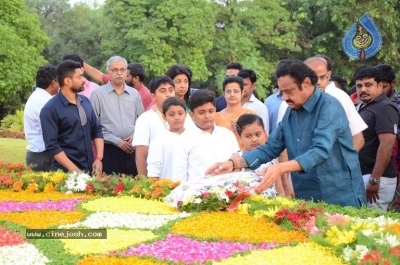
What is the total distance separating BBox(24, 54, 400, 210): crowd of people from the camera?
5148mm

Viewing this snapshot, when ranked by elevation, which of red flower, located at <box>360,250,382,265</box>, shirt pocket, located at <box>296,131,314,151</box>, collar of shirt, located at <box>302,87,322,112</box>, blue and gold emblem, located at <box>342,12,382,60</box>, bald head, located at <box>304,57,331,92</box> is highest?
blue and gold emblem, located at <box>342,12,382,60</box>

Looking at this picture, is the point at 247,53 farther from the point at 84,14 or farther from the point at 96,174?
the point at 96,174

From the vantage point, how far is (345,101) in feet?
21.1

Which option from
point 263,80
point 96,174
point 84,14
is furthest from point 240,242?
point 84,14

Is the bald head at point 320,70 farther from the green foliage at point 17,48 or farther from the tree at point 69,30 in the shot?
the tree at point 69,30

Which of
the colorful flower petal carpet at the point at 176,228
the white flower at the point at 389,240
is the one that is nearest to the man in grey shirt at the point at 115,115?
the colorful flower petal carpet at the point at 176,228

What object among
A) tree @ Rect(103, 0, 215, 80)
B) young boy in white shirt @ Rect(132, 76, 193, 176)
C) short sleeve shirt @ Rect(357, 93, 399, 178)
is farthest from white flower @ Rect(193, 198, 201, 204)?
tree @ Rect(103, 0, 215, 80)

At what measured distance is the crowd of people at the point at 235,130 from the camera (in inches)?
203

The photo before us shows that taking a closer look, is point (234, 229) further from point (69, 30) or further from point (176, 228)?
point (69, 30)

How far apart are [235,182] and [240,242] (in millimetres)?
1212

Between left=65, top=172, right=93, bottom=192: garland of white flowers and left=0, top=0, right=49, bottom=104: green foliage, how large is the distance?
28.7m

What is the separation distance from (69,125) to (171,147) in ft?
4.65

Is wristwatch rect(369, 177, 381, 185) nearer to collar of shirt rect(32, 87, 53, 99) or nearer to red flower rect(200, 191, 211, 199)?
red flower rect(200, 191, 211, 199)

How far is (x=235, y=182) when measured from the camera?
216 inches
